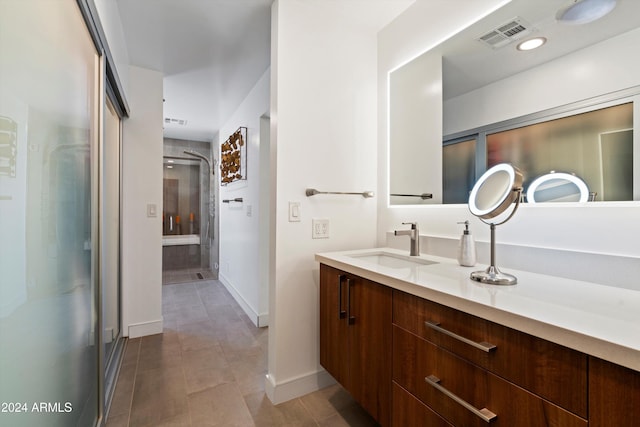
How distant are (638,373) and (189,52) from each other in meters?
2.97

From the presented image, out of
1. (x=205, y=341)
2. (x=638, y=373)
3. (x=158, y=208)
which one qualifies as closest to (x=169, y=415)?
(x=205, y=341)

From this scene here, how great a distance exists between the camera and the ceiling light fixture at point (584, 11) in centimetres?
107

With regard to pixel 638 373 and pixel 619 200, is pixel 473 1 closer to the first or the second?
pixel 619 200

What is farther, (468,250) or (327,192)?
(327,192)

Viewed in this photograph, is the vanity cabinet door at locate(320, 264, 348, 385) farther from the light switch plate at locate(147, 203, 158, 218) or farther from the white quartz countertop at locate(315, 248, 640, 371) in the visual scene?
the light switch plate at locate(147, 203, 158, 218)

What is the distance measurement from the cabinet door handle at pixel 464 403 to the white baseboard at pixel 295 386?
3.20ft

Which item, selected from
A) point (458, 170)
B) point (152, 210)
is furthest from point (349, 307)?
point (152, 210)

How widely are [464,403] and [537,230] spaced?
2.57 ft

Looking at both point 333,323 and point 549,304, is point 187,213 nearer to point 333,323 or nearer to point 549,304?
point 333,323

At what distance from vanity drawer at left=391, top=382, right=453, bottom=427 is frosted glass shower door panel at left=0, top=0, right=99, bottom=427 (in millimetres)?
1142

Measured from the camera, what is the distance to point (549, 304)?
0.81m

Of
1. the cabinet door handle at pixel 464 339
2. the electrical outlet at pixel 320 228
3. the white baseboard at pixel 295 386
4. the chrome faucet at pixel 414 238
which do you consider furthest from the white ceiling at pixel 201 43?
the white baseboard at pixel 295 386

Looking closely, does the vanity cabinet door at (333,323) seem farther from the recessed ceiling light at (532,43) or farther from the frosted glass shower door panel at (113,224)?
the frosted glass shower door panel at (113,224)

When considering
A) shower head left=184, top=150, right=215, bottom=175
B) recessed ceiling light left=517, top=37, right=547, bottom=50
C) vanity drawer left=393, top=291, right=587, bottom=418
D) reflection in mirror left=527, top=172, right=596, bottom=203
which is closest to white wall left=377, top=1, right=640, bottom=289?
reflection in mirror left=527, top=172, right=596, bottom=203
